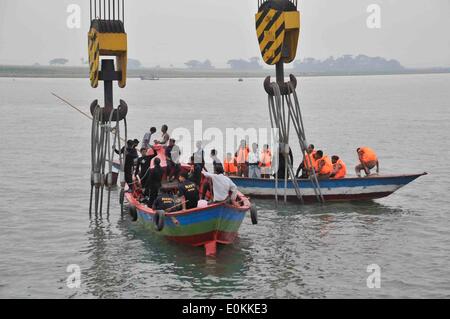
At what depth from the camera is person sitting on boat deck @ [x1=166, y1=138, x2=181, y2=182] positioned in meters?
22.9

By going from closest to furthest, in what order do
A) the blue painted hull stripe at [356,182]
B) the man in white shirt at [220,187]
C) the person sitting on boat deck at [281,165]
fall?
the man in white shirt at [220,187], the blue painted hull stripe at [356,182], the person sitting on boat deck at [281,165]

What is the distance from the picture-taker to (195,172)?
68.4 feet

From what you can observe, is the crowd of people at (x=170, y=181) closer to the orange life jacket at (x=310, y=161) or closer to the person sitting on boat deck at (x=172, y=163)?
the person sitting on boat deck at (x=172, y=163)

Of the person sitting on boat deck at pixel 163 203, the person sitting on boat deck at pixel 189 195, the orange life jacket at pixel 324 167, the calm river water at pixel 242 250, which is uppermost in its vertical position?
the orange life jacket at pixel 324 167

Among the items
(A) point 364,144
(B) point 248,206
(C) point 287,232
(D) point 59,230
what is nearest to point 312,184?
(C) point 287,232

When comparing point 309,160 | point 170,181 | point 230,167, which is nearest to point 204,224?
point 170,181

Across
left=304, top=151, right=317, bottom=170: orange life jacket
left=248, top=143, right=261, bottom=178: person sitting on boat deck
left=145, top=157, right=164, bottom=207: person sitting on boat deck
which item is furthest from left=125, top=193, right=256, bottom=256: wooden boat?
left=248, top=143, right=261, bottom=178: person sitting on boat deck

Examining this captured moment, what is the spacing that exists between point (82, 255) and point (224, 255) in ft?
11.7

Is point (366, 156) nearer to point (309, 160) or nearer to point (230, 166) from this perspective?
point (309, 160)

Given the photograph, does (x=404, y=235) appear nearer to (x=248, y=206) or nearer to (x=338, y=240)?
(x=338, y=240)

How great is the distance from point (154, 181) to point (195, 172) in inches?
46.9

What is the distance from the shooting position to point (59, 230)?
74.4 feet

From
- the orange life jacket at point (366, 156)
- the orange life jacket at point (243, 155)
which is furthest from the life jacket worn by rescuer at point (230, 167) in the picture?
the orange life jacket at point (366, 156)

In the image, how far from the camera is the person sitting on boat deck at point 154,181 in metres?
21.1
